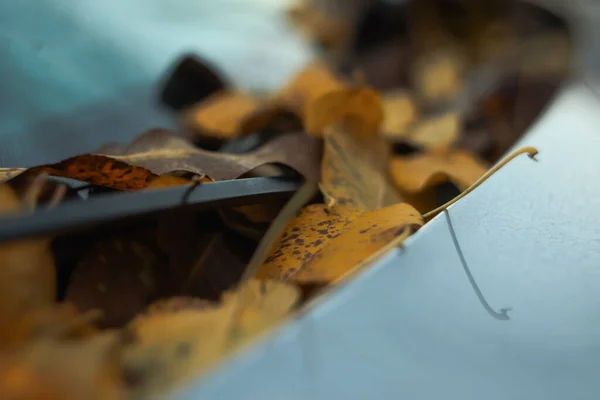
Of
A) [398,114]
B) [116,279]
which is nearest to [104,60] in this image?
[398,114]

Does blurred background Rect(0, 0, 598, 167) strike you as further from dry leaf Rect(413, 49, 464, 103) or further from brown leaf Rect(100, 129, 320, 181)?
brown leaf Rect(100, 129, 320, 181)

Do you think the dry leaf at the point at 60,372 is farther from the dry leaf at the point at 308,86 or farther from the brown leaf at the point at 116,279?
the dry leaf at the point at 308,86

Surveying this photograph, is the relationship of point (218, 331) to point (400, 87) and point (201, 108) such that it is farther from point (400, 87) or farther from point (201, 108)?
point (400, 87)

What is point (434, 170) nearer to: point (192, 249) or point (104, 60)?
point (192, 249)

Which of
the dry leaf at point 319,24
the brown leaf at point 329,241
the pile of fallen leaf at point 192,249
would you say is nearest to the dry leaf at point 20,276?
the pile of fallen leaf at point 192,249

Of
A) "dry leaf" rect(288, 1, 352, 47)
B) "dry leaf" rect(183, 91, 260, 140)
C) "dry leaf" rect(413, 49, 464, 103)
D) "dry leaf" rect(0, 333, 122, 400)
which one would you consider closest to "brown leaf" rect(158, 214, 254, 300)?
"dry leaf" rect(0, 333, 122, 400)

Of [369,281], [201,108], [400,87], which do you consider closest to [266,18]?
[400,87]

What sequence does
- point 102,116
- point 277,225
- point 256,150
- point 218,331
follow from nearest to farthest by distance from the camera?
1. point 218,331
2. point 277,225
3. point 256,150
4. point 102,116
